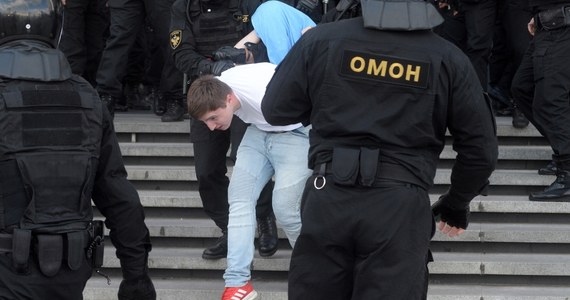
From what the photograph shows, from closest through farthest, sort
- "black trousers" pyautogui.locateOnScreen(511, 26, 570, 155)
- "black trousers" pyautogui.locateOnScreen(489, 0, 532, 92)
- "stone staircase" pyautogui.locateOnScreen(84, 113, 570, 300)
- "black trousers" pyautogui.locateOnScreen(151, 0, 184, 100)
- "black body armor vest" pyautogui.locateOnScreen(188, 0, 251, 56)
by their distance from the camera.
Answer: "stone staircase" pyautogui.locateOnScreen(84, 113, 570, 300) → "black body armor vest" pyautogui.locateOnScreen(188, 0, 251, 56) → "black trousers" pyautogui.locateOnScreen(511, 26, 570, 155) → "black trousers" pyautogui.locateOnScreen(151, 0, 184, 100) → "black trousers" pyautogui.locateOnScreen(489, 0, 532, 92)

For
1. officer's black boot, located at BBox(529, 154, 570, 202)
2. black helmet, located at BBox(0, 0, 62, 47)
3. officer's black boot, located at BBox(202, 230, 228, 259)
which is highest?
black helmet, located at BBox(0, 0, 62, 47)

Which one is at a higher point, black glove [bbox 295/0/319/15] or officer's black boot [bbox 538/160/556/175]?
black glove [bbox 295/0/319/15]

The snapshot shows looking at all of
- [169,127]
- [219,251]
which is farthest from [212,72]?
[169,127]

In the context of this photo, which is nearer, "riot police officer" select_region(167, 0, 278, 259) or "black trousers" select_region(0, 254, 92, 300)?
Answer: "black trousers" select_region(0, 254, 92, 300)

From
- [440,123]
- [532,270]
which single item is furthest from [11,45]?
[532,270]

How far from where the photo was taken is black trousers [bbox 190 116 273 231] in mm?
6152

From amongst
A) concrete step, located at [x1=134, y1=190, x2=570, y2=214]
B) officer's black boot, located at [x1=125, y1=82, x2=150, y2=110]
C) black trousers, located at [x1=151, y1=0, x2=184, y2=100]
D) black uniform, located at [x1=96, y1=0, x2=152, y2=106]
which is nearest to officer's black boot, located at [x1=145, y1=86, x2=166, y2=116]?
black trousers, located at [x1=151, y1=0, x2=184, y2=100]

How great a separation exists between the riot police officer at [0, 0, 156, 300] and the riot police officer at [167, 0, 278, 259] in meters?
1.97

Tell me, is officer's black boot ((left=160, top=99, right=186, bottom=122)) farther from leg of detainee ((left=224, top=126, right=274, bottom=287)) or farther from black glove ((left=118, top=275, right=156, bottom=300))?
black glove ((left=118, top=275, right=156, bottom=300))

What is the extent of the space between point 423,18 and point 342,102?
1.42ft

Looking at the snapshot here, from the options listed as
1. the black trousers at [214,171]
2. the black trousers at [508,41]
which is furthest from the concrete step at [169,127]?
the black trousers at [214,171]

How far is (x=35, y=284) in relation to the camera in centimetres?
378

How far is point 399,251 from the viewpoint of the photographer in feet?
12.8

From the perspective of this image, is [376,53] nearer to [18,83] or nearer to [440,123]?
[440,123]
